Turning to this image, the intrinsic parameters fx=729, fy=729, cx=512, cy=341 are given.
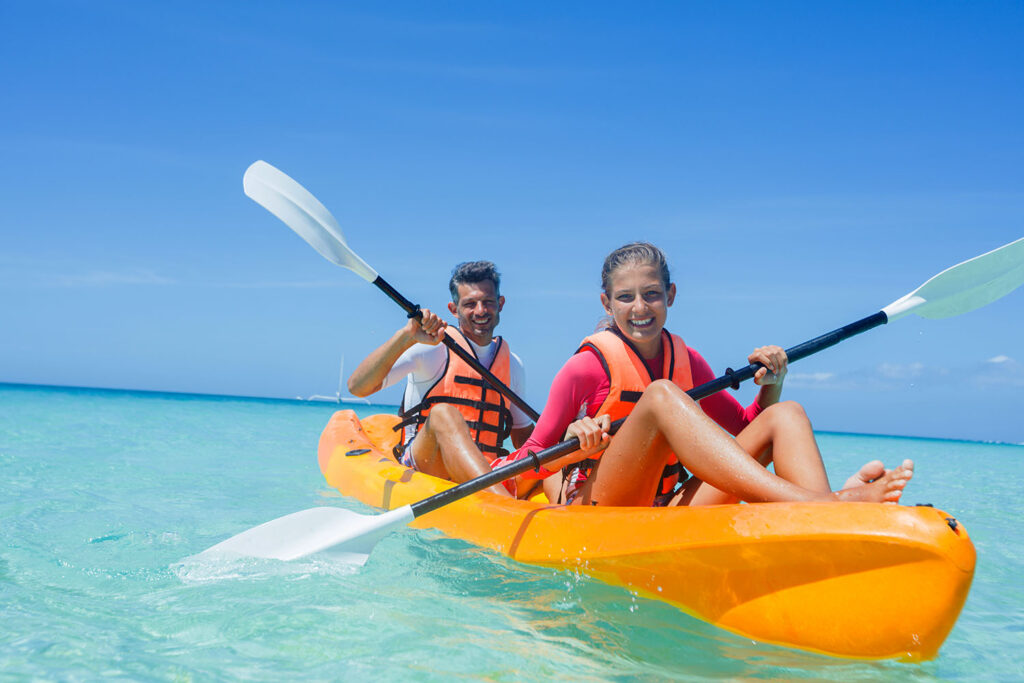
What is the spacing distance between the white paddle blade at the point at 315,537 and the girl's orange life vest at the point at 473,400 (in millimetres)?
1323

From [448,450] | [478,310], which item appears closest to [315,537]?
[448,450]

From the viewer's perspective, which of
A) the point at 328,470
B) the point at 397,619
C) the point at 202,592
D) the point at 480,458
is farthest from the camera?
the point at 328,470

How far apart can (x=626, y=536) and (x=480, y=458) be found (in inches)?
48.8

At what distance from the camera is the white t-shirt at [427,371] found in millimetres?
4121

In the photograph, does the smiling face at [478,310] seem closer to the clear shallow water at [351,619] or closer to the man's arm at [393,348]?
the man's arm at [393,348]

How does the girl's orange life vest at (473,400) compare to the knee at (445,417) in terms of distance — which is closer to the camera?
the knee at (445,417)

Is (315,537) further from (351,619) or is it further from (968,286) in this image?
(968,286)

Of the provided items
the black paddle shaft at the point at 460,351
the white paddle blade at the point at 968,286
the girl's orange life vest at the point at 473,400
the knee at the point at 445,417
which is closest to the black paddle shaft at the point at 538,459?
the knee at the point at 445,417

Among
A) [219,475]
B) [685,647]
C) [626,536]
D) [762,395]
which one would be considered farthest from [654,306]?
[219,475]

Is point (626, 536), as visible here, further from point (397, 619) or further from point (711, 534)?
point (397, 619)

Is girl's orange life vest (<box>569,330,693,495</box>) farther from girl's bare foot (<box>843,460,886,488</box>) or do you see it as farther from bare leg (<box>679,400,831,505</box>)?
girl's bare foot (<box>843,460,886,488</box>)

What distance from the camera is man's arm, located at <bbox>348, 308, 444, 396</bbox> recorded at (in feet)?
12.8

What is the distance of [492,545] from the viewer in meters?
2.90

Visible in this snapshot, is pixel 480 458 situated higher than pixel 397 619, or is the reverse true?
pixel 480 458
